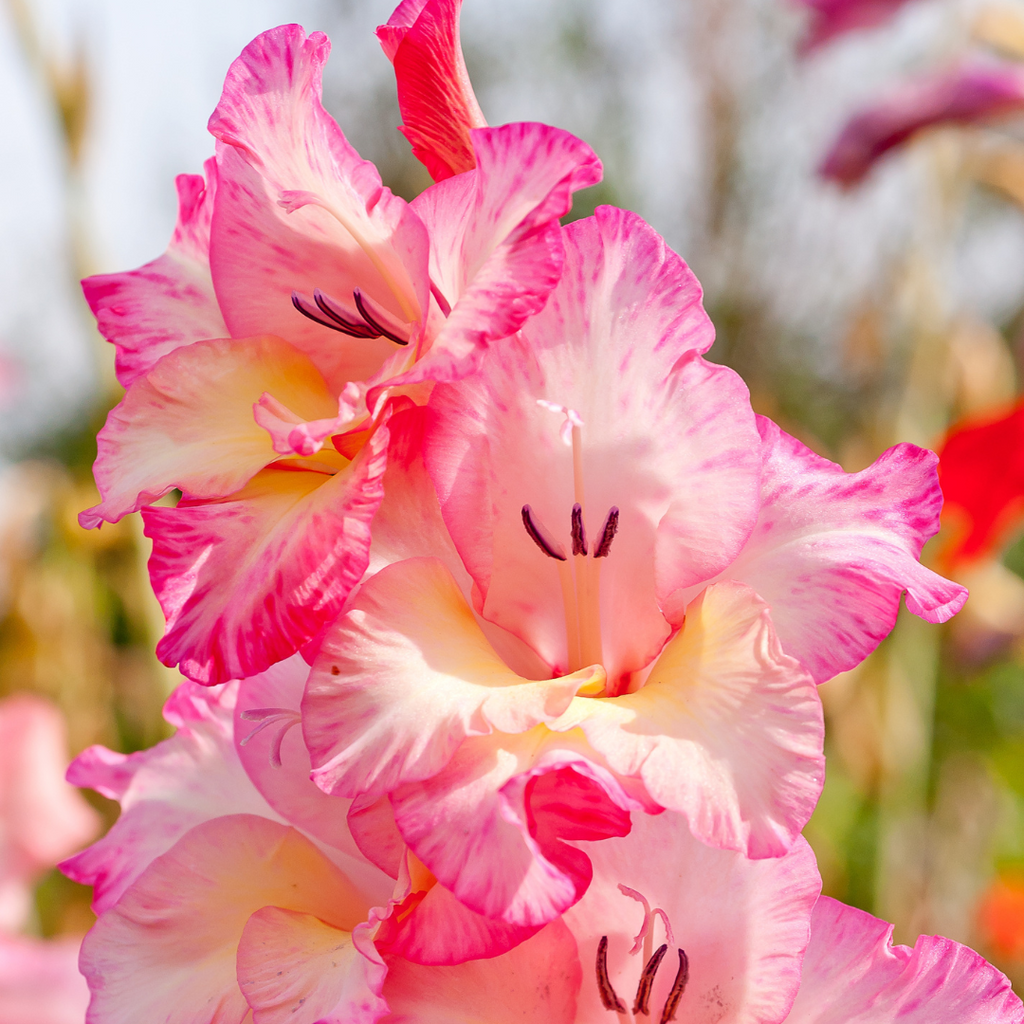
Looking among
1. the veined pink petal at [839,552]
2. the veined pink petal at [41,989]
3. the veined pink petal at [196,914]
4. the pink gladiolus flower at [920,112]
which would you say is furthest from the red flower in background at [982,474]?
the veined pink petal at [41,989]

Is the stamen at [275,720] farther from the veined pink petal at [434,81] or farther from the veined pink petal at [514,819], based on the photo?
the veined pink petal at [434,81]

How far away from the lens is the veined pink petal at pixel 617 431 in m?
0.34

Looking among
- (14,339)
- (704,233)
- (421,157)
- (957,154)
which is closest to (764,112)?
(704,233)

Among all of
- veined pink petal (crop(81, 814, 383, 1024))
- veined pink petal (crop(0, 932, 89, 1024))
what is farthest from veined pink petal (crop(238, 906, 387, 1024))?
veined pink petal (crop(0, 932, 89, 1024))

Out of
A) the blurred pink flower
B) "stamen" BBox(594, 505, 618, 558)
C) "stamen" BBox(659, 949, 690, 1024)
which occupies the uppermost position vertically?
"stamen" BBox(594, 505, 618, 558)

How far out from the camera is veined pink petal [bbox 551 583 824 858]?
11.4 inches

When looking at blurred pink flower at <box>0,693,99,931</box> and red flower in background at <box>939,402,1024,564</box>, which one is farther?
blurred pink flower at <box>0,693,99,931</box>

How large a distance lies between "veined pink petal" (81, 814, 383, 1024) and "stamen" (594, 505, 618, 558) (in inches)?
5.9

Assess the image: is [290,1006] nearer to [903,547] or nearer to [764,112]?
[903,547]

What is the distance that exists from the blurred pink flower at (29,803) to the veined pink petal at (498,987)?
0.70 metres

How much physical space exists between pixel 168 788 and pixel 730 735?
26cm

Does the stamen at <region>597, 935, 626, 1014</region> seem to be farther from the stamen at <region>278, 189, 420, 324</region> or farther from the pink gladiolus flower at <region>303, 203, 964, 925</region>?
the stamen at <region>278, 189, 420, 324</region>

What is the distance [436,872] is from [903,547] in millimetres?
172

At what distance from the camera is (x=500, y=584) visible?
0.38 meters
